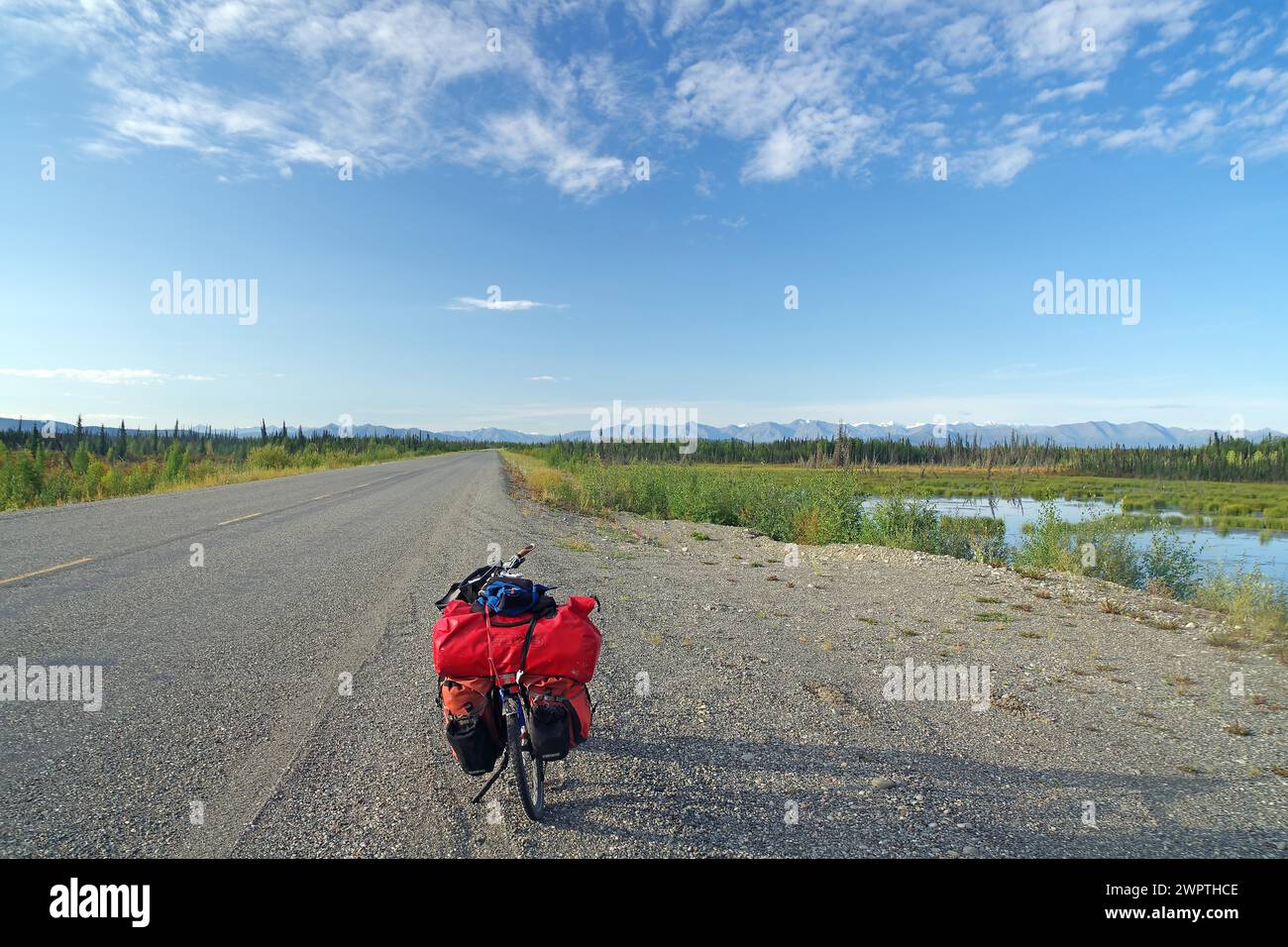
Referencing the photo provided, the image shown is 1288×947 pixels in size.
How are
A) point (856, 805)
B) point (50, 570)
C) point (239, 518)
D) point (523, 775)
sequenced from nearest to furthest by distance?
point (523, 775), point (856, 805), point (50, 570), point (239, 518)

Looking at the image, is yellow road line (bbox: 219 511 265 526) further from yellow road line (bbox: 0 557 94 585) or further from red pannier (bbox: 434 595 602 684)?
red pannier (bbox: 434 595 602 684)

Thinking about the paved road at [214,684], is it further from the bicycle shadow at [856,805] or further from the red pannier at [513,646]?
the bicycle shadow at [856,805]

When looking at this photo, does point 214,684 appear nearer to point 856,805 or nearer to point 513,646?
point 513,646

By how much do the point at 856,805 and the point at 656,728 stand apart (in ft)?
4.97

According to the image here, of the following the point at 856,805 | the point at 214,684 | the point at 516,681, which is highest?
the point at 516,681

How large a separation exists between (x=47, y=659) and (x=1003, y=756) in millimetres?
7644

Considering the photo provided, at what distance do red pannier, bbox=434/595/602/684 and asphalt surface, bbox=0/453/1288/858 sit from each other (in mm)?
785

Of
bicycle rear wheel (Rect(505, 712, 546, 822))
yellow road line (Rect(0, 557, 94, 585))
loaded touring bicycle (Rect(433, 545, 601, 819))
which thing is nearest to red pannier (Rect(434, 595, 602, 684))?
loaded touring bicycle (Rect(433, 545, 601, 819))

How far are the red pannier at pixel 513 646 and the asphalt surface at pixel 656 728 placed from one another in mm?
785

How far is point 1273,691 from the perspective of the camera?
6.34 meters

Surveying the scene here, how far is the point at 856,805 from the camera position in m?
3.88

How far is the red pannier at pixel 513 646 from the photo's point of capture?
3510 mm

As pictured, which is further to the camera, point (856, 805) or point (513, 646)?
point (856, 805)

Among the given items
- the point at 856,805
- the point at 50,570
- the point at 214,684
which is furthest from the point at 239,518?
the point at 856,805
